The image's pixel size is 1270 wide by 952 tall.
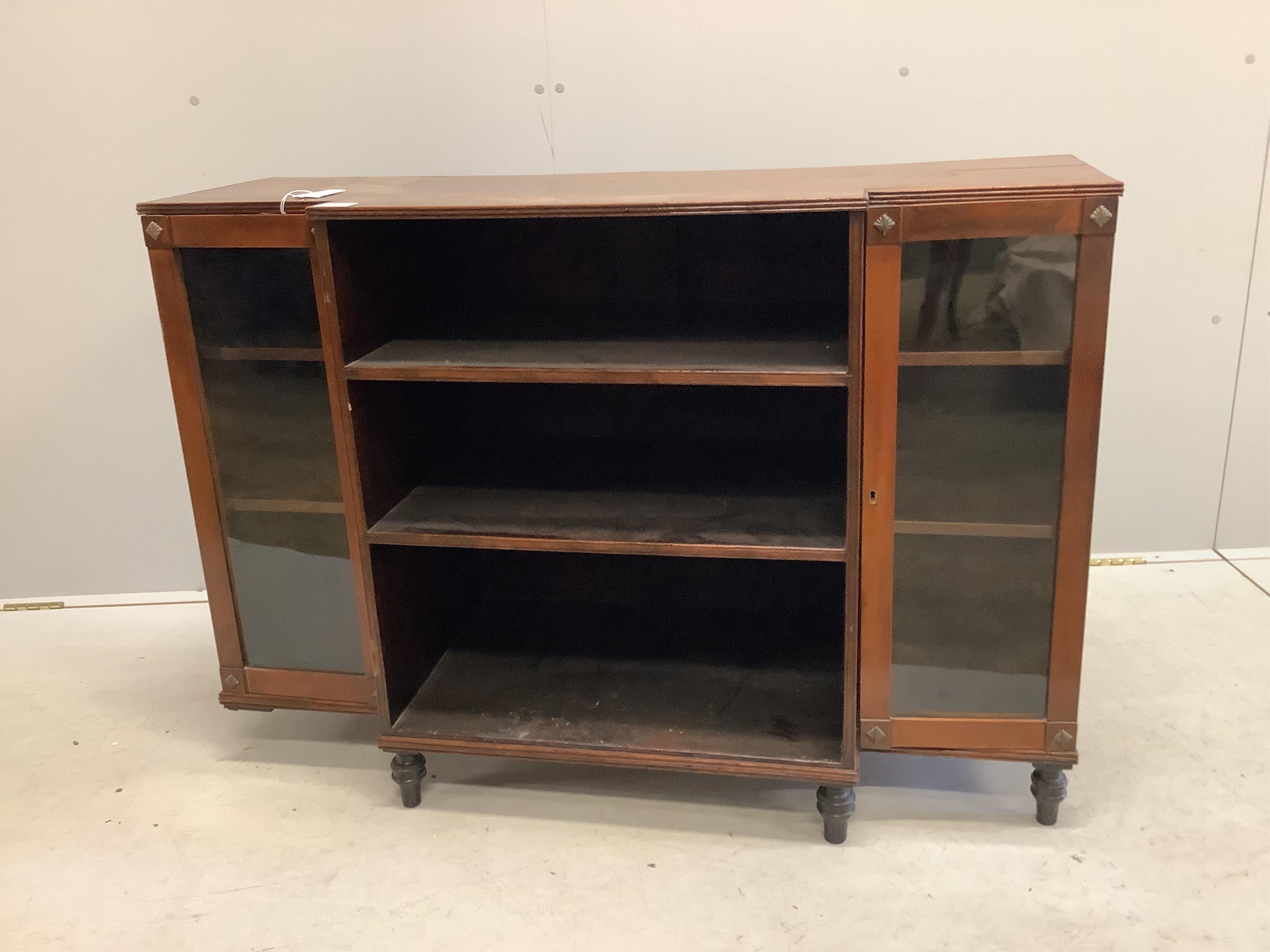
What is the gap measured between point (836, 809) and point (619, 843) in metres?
0.38

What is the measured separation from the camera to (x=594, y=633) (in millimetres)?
2164

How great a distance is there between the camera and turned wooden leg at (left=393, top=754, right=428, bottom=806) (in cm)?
188

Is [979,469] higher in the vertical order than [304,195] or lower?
lower

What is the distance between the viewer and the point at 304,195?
1691 mm

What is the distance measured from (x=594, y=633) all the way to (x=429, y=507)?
0.50 m

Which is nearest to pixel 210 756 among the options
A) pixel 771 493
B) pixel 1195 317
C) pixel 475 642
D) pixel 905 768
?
pixel 475 642

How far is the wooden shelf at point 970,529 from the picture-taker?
161cm

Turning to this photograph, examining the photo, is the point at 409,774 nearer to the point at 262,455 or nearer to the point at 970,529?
the point at 262,455

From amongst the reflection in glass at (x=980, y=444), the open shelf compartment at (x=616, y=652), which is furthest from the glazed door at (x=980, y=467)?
the open shelf compartment at (x=616, y=652)

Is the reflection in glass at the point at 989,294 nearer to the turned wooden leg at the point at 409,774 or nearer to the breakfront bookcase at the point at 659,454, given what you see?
the breakfront bookcase at the point at 659,454

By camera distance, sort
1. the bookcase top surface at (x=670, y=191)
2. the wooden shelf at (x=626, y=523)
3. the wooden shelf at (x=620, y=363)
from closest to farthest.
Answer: the bookcase top surface at (x=670, y=191), the wooden shelf at (x=620, y=363), the wooden shelf at (x=626, y=523)

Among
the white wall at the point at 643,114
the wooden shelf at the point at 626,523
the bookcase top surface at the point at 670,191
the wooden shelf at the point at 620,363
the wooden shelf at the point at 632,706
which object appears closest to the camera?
the bookcase top surface at the point at 670,191

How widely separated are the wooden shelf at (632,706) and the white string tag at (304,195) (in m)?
0.92

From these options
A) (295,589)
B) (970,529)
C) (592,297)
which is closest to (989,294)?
(970,529)
